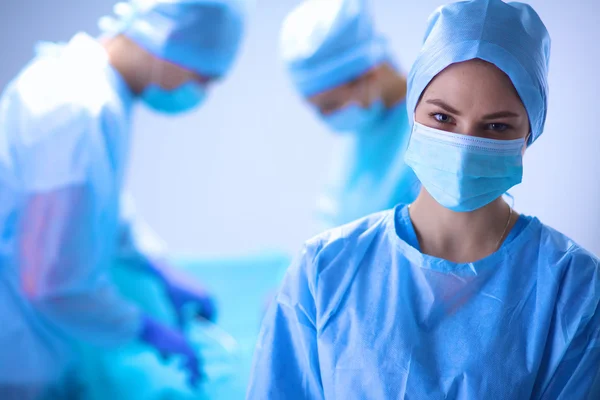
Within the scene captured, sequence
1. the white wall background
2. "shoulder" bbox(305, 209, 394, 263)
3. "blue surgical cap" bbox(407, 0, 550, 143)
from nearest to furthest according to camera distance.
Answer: "blue surgical cap" bbox(407, 0, 550, 143) → "shoulder" bbox(305, 209, 394, 263) → the white wall background

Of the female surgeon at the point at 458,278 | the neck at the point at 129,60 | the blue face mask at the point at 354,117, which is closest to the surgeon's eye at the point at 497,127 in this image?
the female surgeon at the point at 458,278

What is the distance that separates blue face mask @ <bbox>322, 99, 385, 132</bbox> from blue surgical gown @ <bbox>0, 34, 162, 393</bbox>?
69cm

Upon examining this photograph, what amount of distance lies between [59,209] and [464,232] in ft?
3.73

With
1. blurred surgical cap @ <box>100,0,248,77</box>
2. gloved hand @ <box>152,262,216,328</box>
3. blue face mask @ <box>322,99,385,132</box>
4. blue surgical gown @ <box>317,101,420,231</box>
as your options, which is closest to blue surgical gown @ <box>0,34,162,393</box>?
blurred surgical cap @ <box>100,0,248,77</box>

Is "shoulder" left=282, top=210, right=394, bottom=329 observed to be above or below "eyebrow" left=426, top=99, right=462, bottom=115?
below

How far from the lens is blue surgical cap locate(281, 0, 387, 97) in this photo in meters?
1.98

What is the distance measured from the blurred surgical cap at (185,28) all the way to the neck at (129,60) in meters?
0.03

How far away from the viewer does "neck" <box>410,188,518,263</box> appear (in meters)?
1.13

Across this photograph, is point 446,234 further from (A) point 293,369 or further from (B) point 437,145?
(A) point 293,369

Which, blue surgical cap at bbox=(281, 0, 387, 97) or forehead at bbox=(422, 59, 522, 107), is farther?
blue surgical cap at bbox=(281, 0, 387, 97)

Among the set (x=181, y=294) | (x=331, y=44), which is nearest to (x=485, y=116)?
(x=331, y=44)

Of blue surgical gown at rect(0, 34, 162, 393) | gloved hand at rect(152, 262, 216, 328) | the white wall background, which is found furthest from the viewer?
the white wall background

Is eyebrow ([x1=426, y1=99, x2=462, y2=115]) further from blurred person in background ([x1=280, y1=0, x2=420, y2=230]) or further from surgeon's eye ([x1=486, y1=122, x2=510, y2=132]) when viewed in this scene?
blurred person in background ([x1=280, y1=0, x2=420, y2=230])

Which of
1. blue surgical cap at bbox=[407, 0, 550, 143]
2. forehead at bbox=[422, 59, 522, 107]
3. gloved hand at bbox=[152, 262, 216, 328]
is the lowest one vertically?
gloved hand at bbox=[152, 262, 216, 328]
